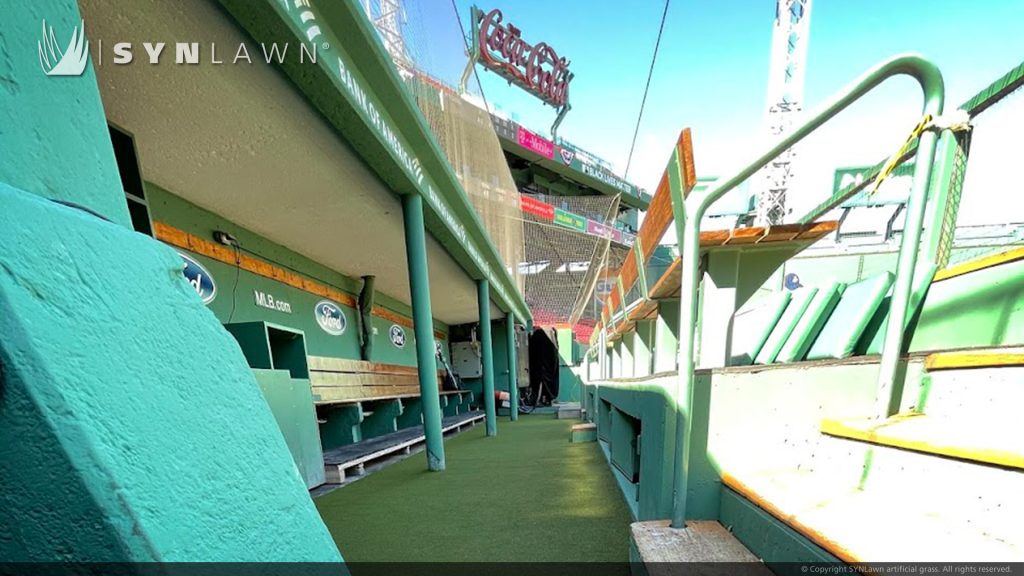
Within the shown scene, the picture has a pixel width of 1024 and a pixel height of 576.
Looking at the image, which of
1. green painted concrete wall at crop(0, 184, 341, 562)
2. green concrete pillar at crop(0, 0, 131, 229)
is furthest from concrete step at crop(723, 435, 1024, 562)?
green concrete pillar at crop(0, 0, 131, 229)

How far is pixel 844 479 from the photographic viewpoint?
0.97 meters

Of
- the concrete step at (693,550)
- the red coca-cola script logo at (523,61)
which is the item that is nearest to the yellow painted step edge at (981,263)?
the concrete step at (693,550)

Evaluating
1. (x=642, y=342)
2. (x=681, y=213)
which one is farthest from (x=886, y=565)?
(x=642, y=342)

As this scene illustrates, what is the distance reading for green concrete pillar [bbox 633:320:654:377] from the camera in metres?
4.43

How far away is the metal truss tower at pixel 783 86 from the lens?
47.2 feet

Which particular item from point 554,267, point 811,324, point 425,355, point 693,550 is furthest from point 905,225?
point 554,267

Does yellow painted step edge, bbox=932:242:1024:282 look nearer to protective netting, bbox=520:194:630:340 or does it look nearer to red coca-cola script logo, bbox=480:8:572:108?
protective netting, bbox=520:194:630:340

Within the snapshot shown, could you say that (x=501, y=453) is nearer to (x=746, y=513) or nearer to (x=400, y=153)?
(x=400, y=153)

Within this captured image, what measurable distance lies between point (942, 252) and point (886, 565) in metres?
1.10

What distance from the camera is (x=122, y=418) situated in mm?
466

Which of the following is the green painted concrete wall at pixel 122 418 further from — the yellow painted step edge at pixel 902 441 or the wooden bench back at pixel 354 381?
the wooden bench back at pixel 354 381

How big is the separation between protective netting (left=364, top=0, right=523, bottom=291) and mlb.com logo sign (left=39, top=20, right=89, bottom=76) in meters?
1.91

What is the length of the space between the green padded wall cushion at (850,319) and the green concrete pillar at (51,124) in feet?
6.02

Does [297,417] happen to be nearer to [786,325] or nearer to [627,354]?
[786,325]
